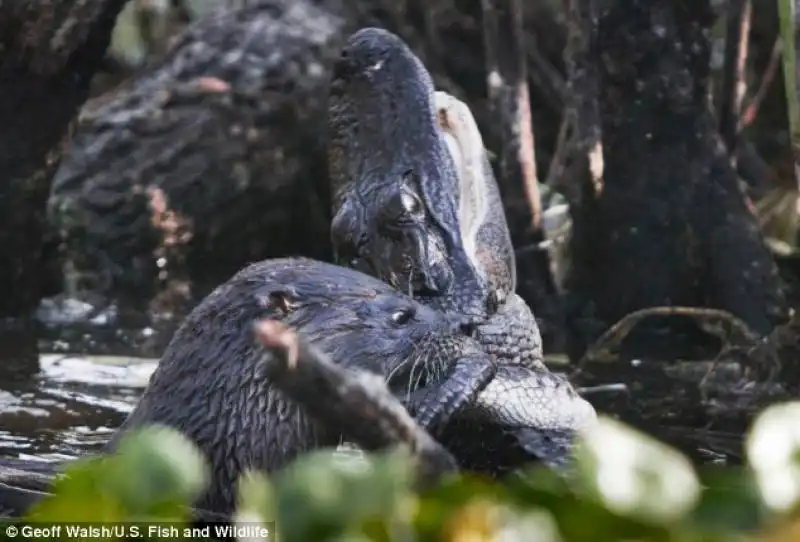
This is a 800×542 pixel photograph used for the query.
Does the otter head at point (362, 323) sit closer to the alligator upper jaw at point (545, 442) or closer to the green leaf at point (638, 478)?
the alligator upper jaw at point (545, 442)

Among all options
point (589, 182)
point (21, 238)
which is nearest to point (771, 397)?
point (589, 182)

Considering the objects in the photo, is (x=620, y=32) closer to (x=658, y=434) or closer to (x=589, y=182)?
(x=589, y=182)

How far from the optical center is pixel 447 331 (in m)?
2.57

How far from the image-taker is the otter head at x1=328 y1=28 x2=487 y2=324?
368 cm

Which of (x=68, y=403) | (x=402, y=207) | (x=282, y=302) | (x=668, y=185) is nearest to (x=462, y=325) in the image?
(x=282, y=302)

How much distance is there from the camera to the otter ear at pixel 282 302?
8.00 ft

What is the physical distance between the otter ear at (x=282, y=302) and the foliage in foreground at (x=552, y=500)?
1.49 metres

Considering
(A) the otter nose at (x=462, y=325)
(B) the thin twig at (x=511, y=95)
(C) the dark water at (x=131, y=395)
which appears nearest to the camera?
(A) the otter nose at (x=462, y=325)

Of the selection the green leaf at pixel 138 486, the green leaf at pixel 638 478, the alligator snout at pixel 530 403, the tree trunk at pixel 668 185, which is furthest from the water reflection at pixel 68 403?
the green leaf at pixel 638 478

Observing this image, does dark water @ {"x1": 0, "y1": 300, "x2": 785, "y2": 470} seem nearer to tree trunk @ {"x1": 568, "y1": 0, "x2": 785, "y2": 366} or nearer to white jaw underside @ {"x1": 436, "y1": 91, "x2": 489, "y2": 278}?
tree trunk @ {"x1": 568, "y1": 0, "x2": 785, "y2": 366}

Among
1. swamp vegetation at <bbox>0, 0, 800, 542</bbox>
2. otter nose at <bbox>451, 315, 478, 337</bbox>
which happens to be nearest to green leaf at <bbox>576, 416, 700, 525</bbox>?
swamp vegetation at <bbox>0, 0, 800, 542</bbox>

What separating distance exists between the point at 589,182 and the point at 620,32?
2.24ft

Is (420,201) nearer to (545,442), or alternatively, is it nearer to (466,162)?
(466,162)

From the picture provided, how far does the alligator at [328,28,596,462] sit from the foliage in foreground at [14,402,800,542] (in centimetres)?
231
